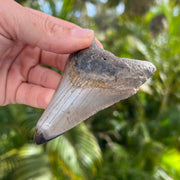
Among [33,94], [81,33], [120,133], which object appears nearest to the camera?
[81,33]

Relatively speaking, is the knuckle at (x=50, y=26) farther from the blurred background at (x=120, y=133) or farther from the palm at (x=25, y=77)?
the blurred background at (x=120, y=133)

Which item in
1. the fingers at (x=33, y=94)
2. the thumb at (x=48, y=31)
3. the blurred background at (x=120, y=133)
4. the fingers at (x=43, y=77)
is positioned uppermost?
the thumb at (x=48, y=31)

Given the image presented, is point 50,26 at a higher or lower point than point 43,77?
higher

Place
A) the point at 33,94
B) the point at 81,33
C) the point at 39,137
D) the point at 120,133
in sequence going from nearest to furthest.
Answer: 1. the point at 39,137
2. the point at 81,33
3. the point at 33,94
4. the point at 120,133

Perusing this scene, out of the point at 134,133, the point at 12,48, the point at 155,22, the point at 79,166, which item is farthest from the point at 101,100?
the point at 155,22

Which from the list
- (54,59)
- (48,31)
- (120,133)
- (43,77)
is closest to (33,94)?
(43,77)

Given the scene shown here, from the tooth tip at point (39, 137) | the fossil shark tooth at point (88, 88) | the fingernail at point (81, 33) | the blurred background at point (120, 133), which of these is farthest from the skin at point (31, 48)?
the blurred background at point (120, 133)

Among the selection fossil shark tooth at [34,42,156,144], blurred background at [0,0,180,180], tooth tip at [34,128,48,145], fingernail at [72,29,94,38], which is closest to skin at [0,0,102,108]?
fingernail at [72,29,94,38]

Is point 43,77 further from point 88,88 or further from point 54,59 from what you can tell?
point 88,88
